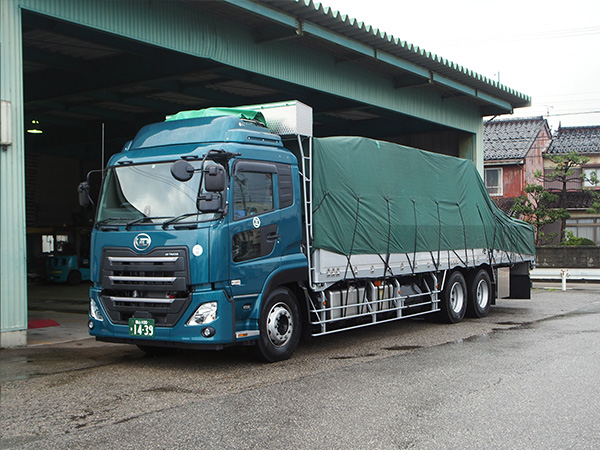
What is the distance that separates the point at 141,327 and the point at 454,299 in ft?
24.1

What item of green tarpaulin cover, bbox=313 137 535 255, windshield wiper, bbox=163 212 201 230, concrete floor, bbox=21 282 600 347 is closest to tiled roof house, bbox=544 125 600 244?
concrete floor, bbox=21 282 600 347

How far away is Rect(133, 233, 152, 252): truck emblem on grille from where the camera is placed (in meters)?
8.22

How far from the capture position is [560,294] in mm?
19859

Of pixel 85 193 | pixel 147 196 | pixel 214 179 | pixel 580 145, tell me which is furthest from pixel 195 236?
pixel 580 145

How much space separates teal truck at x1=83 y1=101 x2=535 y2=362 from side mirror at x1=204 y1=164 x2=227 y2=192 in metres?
0.01

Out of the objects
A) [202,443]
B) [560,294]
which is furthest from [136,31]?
[560,294]

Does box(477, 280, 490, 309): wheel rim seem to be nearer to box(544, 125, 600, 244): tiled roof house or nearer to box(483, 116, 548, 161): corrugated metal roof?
box(544, 125, 600, 244): tiled roof house

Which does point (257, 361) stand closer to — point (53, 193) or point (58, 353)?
point (58, 353)

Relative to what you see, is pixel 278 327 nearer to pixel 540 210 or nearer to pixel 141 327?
pixel 141 327

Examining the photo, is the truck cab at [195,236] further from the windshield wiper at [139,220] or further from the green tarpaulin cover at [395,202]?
the green tarpaulin cover at [395,202]

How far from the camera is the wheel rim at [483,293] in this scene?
14.4m

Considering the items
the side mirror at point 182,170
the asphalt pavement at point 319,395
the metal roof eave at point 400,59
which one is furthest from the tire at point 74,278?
the side mirror at point 182,170

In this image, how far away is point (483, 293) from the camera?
47.8ft

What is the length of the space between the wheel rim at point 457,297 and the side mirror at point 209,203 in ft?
22.7
